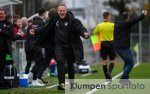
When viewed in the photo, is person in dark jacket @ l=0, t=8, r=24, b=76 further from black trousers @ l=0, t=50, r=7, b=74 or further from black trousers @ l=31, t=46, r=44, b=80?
black trousers @ l=31, t=46, r=44, b=80

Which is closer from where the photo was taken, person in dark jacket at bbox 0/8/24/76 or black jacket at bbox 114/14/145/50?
person in dark jacket at bbox 0/8/24/76

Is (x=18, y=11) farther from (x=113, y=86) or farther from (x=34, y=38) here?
(x=113, y=86)

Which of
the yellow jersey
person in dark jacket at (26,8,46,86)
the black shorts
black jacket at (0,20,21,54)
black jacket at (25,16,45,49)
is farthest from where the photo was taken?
the yellow jersey

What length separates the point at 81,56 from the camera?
46.9 feet

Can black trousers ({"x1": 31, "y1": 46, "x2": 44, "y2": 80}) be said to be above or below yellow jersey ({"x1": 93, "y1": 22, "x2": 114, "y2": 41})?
below

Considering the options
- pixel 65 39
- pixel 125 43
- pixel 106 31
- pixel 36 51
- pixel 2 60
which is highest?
pixel 106 31

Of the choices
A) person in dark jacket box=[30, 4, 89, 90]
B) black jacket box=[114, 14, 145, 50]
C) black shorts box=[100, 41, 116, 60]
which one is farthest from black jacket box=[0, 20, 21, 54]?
black shorts box=[100, 41, 116, 60]

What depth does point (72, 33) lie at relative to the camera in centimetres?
1456

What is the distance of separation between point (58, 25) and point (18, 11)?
1207 centimetres

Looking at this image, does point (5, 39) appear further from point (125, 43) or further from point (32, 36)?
point (125, 43)

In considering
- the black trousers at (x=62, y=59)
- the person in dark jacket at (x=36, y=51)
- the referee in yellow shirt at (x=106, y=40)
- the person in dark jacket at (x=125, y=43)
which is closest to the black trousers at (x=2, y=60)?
the person in dark jacket at (x=36, y=51)

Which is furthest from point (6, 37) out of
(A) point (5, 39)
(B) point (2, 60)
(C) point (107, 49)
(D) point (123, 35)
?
(C) point (107, 49)

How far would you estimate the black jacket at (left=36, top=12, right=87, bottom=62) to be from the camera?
14.4 metres

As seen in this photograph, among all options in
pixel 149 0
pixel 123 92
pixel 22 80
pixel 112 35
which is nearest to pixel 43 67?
pixel 22 80
